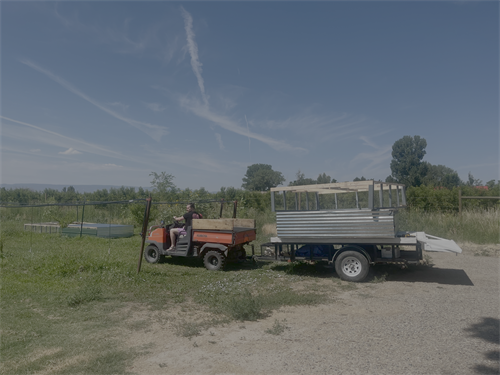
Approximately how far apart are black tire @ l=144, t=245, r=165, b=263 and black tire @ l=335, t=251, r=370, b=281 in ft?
17.3

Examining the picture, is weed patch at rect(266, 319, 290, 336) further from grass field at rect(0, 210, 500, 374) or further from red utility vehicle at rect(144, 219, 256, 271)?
red utility vehicle at rect(144, 219, 256, 271)

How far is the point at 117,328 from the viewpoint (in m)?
5.19

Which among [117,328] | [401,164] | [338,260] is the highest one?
[401,164]

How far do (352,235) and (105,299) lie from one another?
17.0 ft

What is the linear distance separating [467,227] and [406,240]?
338 inches

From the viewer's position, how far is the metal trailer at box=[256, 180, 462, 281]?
7703 mm

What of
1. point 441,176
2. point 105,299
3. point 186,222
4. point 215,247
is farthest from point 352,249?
point 441,176

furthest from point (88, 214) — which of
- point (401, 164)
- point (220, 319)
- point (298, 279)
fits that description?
point (401, 164)

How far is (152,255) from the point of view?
10781 millimetres

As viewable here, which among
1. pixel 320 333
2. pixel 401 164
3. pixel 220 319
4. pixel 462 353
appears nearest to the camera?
pixel 462 353

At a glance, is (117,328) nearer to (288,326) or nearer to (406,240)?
(288,326)

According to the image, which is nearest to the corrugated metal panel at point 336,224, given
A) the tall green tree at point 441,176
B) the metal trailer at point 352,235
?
the metal trailer at point 352,235

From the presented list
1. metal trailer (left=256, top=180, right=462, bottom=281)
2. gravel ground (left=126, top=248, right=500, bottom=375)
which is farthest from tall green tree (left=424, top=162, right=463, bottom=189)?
gravel ground (left=126, top=248, right=500, bottom=375)

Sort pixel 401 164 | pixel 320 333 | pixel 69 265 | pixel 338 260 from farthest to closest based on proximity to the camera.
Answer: pixel 401 164
pixel 69 265
pixel 338 260
pixel 320 333
